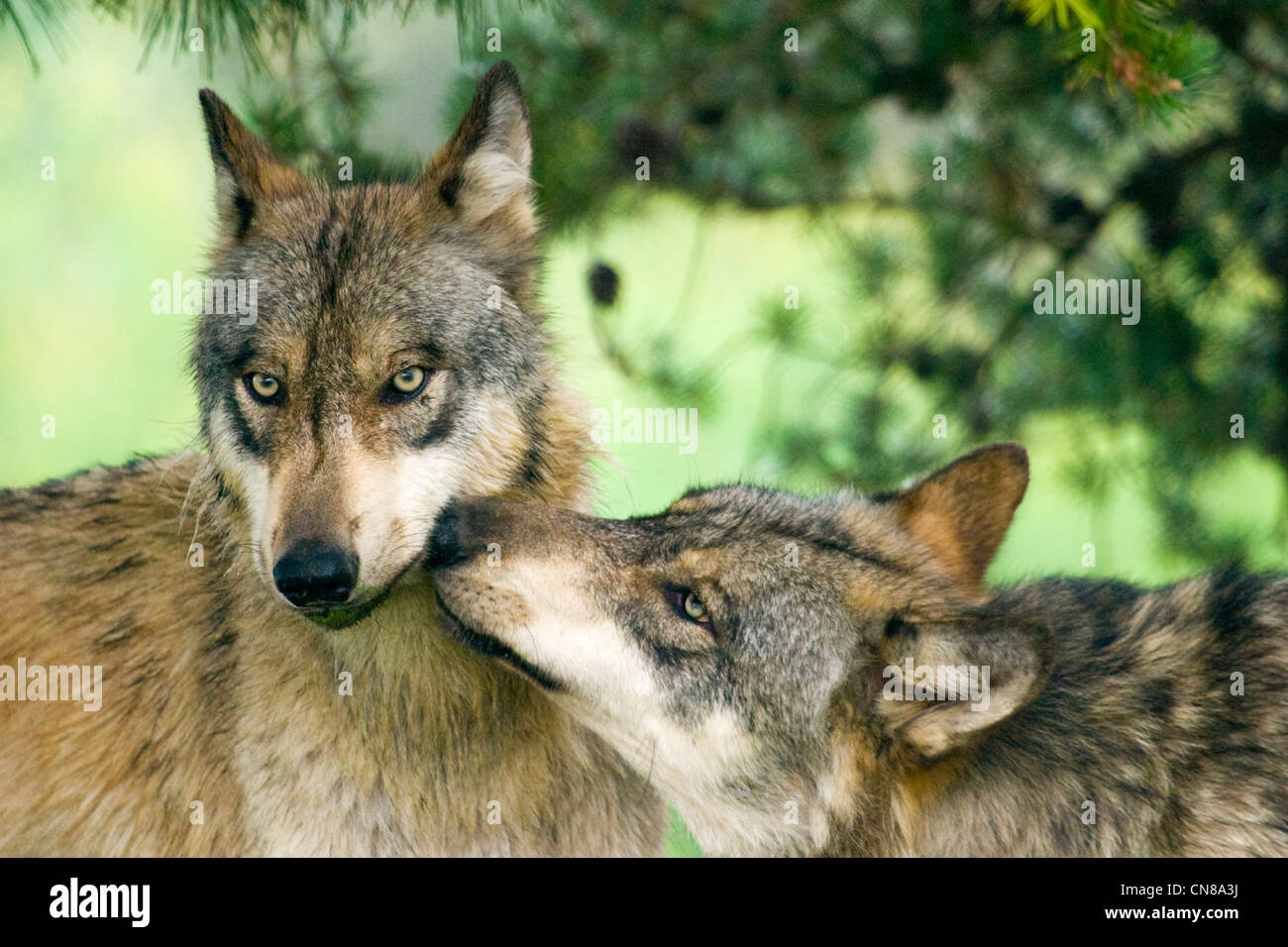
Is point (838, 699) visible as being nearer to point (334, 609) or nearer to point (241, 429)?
point (334, 609)

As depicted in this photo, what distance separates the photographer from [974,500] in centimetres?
389

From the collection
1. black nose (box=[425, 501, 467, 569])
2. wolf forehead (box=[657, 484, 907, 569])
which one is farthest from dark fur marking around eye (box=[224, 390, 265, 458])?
wolf forehead (box=[657, 484, 907, 569])

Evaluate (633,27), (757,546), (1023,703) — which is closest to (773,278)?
(633,27)

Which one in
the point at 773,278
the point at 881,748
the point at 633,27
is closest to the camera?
the point at 881,748

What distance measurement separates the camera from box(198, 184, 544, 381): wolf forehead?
3.34 m

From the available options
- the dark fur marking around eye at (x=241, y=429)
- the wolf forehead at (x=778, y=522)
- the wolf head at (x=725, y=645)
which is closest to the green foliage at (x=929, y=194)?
the dark fur marking around eye at (x=241, y=429)

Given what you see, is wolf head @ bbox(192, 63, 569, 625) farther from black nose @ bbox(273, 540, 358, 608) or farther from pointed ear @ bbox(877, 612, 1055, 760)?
pointed ear @ bbox(877, 612, 1055, 760)

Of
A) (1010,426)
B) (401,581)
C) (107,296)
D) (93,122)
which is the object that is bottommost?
(401,581)

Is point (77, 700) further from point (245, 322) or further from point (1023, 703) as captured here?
point (1023, 703)

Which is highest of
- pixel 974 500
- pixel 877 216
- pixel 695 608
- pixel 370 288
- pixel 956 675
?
pixel 877 216

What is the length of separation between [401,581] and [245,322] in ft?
2.76

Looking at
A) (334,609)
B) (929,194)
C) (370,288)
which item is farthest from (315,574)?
(929,194)

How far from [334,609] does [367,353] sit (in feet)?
2.22

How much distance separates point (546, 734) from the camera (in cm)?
380
